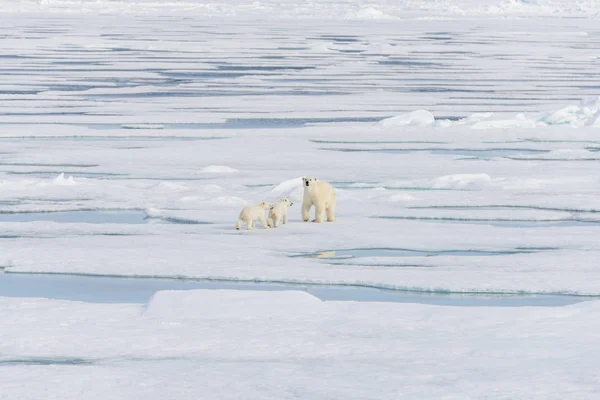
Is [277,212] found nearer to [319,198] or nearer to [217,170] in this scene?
[319,198]

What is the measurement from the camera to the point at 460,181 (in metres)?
9.45

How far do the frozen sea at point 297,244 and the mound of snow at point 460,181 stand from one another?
0.03m

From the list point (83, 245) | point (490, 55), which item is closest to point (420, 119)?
point (83, 245)

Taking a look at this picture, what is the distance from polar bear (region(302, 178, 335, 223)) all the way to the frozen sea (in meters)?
0.10

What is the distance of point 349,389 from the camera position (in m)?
4.01

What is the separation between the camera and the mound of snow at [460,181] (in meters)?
9.31

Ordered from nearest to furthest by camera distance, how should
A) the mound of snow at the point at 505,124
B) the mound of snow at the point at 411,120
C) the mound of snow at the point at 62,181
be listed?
1. the mound of snow at the point at 62,181
2. the mound of snow at the point at 505,124
3. the mound of snow at the point at 411,120

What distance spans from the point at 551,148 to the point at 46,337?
8.10 meters

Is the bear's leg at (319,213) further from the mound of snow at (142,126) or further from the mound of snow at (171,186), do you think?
the mound of snow at (142,126)

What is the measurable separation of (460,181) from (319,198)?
2246 millimetres

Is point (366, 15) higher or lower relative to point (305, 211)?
higher

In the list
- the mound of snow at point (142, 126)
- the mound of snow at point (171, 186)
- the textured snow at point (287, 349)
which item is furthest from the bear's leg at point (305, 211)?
the mound of snow at point (142, 126)

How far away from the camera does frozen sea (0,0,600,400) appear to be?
4.29 metres

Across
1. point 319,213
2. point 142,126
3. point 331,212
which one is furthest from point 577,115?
point 319,213
